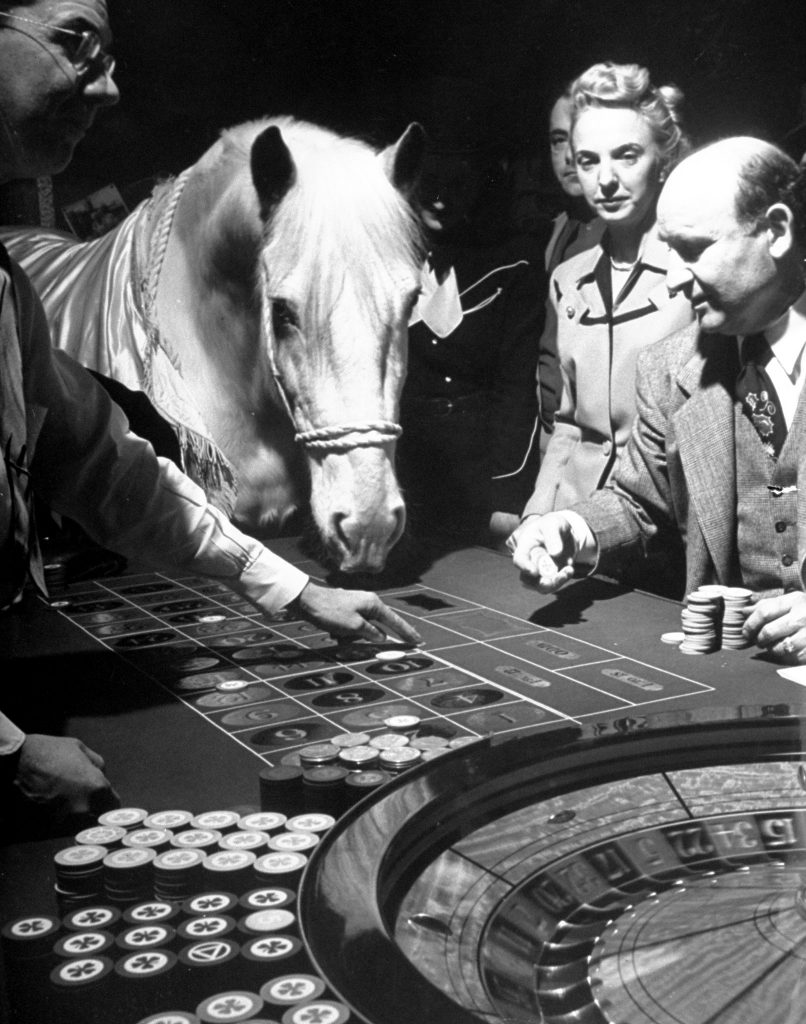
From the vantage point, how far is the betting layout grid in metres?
2.23

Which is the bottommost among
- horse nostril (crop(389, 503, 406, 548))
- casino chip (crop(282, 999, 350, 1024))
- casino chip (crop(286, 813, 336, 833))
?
casino chip (crop(286, 813, 336, 833))

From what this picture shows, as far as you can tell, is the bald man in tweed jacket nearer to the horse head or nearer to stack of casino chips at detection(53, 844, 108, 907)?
the horse head

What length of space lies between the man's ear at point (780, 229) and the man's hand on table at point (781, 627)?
2.34 ft

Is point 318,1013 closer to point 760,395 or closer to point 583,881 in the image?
point 583,881

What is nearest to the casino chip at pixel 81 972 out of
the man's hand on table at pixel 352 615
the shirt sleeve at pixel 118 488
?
the shirt sleeve at pixel 118 488

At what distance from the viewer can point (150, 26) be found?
2.33m

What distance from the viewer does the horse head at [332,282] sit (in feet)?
7.95

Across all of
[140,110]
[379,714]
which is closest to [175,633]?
[379,714]

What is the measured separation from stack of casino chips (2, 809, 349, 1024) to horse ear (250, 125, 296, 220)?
1.28 meters

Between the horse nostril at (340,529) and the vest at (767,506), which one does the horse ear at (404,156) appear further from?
the vest at (767,506)

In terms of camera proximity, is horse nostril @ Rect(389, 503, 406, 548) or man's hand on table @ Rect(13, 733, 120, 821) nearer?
man's hand on table @ Rect(13, 733, 120, 821)

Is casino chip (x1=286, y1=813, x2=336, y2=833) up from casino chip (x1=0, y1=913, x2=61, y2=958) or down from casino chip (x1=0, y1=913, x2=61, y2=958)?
down

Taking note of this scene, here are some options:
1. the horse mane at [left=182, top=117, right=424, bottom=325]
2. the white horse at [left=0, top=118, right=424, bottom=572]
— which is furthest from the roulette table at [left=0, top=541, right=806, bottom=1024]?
the horse mane at [left=182, top=117, right=424, bottom=325]

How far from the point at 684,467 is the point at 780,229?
54 cm
